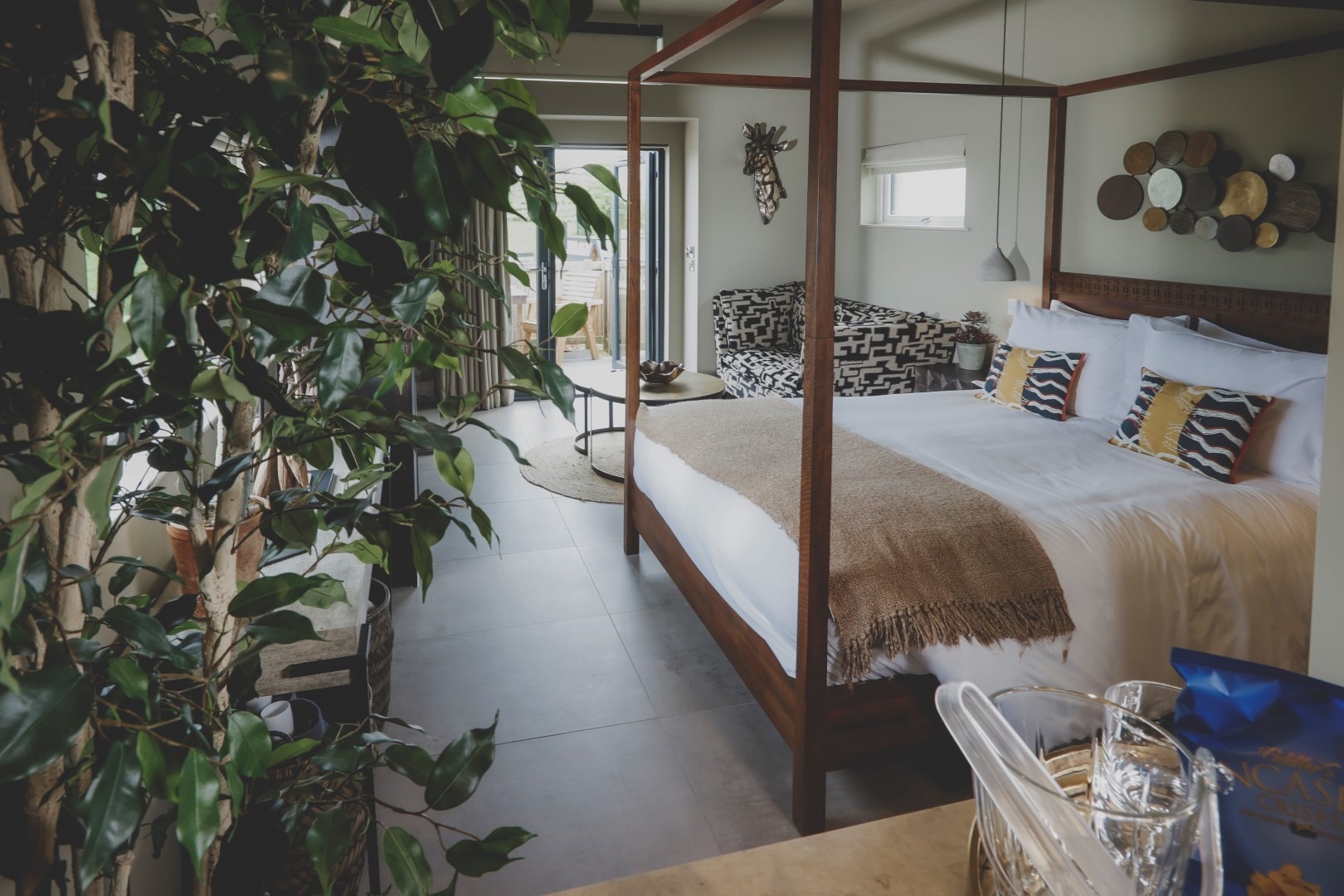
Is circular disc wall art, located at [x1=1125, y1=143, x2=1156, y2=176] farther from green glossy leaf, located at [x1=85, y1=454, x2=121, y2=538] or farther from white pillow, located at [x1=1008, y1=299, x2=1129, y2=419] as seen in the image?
green glossy leaf, located at [x1=85, y1=454, x2=121, y2=538]

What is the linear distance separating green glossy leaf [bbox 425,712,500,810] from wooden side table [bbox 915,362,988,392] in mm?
4617

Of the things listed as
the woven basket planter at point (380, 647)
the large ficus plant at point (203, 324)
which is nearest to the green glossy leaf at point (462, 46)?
the large ficus plant at point (203, 324)

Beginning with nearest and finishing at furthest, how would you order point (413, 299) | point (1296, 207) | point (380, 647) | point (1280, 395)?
point (413, 299)
point (380, 647)
point (1280, 395)
point (1296, 207)

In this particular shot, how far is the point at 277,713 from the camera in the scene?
198cm

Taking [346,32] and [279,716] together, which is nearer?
[346,32]

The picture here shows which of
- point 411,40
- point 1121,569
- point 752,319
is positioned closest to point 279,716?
point 411,40

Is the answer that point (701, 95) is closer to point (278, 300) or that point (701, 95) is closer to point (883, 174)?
point (883, 174)

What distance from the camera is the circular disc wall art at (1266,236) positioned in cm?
354

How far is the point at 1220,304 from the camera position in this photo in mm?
3801

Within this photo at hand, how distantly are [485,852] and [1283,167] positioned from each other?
3845 mm

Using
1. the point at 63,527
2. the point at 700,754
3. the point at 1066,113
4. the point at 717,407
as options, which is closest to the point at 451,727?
the point at 700,754

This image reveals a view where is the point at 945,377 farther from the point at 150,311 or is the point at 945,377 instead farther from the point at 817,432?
the point at 150,311

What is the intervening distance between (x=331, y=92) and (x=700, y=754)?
2.30m

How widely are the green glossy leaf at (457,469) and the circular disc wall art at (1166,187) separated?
3.96m
